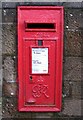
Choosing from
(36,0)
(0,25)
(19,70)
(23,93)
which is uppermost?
(36,0)

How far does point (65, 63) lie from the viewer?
390 cm

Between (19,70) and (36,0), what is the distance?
0.87 meters

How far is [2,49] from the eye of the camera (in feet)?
12.8

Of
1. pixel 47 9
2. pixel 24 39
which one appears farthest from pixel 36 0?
pixel 24 39

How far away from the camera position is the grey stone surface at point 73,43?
386cm

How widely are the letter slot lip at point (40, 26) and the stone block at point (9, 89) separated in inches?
28.8

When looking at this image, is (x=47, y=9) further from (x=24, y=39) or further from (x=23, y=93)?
(x=23, y=93)

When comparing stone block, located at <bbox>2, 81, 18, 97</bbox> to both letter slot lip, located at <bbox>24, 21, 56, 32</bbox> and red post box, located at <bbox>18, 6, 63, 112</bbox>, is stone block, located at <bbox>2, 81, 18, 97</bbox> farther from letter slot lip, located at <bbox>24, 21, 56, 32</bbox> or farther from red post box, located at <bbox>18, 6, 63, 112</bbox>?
letter slot lip, located at <bbox>24, 21, 56, 32</bbox>

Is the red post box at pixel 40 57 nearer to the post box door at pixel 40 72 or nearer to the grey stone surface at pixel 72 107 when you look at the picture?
the post box door at pixel 40 72

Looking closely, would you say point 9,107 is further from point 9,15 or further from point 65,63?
point 9,15

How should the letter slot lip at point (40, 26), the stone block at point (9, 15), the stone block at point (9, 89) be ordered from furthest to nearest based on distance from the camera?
1. the stone block at point (9, 89)
2. the stone block at point (9, 15)
3. the letter slot lip at point (40, 26)

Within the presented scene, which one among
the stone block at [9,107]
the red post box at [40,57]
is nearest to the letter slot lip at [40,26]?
the red post box at [40,57]

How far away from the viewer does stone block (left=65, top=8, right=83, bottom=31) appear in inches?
150

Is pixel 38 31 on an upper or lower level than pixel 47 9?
lower
